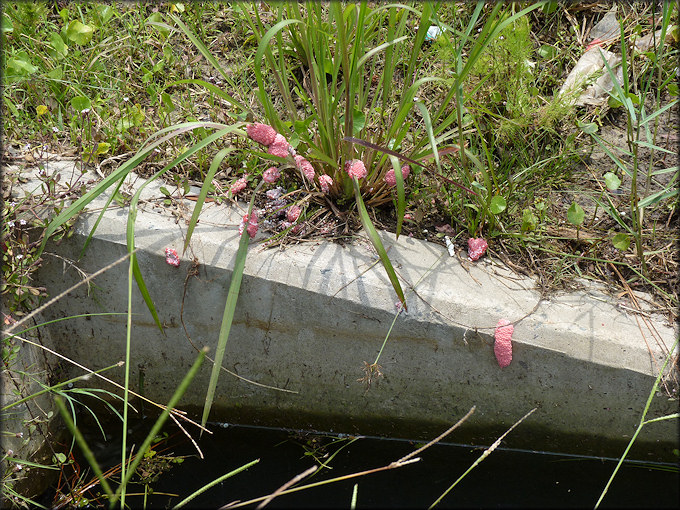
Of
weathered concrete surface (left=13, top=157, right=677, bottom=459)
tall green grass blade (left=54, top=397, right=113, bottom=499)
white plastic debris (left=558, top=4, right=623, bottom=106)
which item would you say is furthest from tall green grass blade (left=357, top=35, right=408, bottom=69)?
tall green grass blade (left=54, top=397, right=113, bottom=499)

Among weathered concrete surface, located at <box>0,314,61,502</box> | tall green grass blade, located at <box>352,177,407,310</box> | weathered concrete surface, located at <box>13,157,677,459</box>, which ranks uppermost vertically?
tall green grass blade, located at <box>352,177,407,310</box>

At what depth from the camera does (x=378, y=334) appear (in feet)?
5.66

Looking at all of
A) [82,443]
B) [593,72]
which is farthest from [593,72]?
[82,443]

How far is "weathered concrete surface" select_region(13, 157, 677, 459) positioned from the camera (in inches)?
66.2

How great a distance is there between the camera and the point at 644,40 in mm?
2207

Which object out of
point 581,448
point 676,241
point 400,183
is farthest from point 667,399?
point 400,183

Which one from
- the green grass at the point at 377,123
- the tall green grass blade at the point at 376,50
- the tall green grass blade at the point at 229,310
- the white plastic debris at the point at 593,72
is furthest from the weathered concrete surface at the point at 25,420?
the white plastic debris at the point at 593,72

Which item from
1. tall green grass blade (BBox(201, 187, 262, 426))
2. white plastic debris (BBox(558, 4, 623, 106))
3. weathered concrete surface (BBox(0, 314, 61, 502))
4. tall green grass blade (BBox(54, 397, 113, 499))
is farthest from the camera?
white plastic debris (BBox(558, 4, 623, 106))

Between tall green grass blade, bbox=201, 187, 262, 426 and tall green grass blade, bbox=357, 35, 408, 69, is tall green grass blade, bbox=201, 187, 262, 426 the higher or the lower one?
the lower one

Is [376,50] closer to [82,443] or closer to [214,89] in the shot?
[214,89]

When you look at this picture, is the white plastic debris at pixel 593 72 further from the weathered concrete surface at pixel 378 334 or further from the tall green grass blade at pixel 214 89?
the tall green grass blade at pixel 214 89

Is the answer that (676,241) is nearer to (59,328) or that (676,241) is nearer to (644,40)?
(644,40)

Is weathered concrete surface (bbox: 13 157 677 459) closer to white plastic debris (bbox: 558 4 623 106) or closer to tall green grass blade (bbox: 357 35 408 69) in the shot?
tall green grass blade (bbox: 357 35 408 69)

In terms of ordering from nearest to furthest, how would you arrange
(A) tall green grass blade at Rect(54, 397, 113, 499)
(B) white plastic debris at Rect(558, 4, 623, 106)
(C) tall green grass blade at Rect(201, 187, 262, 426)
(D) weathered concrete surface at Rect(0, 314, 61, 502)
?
(A) tall green grass blade at Rect(54, 397, 113, 499) → (C) tall green grass blade at Rect(201, 187, 262, 426) → (D) weathered concrete surface at Rect(0, 314, 61, 502) → (B) white plastic debris at Rect(558, 4, 623, 106)
